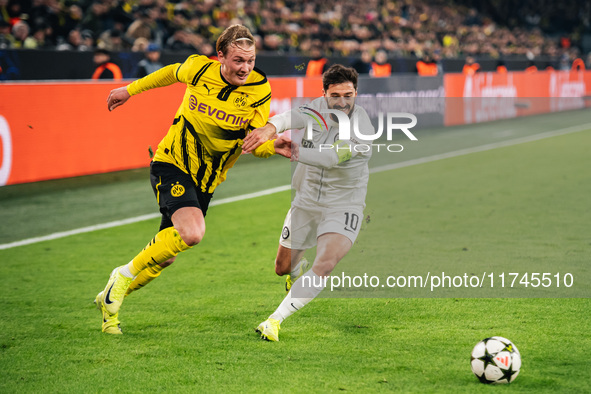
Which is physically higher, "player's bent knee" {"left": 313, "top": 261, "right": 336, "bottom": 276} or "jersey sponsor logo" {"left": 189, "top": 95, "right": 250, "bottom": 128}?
"jersey sponsor logo" {"left": 189, "top": 95, "right": 250, "bottom": 128}

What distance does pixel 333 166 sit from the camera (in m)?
4.90

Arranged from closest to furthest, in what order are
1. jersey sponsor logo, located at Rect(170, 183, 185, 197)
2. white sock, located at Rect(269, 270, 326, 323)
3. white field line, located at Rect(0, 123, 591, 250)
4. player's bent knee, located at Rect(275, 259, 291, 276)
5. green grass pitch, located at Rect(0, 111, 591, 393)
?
1. green grass pitch, located at Rect(0, 111, 591, 393)
2. white sock, located at Rect(269, 270, 326, 323)
3. jersey sponsor logo, located at Rect(170, 183, 185, 197)
4. player's bent knee, located at Rect(275, 259, 291, 276)
5. white field line, located at Rect(0, 123, 591, 250)

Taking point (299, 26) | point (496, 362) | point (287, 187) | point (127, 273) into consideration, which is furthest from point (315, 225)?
point (299, 26)

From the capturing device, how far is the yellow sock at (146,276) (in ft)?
16.6

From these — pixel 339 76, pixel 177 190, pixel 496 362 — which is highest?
pixel 339 76

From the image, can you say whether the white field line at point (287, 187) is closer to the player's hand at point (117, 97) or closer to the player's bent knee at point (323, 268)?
the player's bent knee at point (323, 268)

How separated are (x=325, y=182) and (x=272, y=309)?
1044mm

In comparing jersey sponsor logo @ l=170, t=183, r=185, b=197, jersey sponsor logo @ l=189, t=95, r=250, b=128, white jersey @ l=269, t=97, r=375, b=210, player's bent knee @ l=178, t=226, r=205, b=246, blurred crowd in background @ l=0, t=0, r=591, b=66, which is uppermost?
blurred crowd in background @ l=0, t=0, r=591, b=66

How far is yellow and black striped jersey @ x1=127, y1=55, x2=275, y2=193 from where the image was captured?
16.8ft

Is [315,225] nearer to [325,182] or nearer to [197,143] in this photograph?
[325,182]

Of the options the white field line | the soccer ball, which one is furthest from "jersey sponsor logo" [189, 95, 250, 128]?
the soccer ball

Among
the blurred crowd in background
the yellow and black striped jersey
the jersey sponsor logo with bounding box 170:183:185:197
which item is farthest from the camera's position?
the blurred crowd in background

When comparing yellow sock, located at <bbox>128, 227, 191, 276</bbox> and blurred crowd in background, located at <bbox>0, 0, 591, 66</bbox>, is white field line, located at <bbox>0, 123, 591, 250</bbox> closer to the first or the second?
yellow sock, located at <bbox>128, 227, 191, 276</bbox>

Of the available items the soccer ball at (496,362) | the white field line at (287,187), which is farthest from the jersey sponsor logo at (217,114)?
the soccer ball at (496,362)
